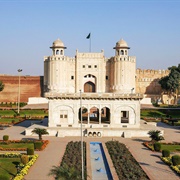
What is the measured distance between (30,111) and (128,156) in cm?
2584

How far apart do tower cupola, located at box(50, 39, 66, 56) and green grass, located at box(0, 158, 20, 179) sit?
31347mm

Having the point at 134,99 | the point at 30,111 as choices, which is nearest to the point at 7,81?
the point at 30,111

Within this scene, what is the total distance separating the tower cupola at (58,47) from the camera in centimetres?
4681

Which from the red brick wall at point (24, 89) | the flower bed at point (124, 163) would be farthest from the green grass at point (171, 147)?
the red brick wall at point (24, 89)

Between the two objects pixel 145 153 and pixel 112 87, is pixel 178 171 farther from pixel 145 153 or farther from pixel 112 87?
pixel 112 87

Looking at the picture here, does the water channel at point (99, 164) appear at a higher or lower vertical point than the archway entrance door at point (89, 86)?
lower

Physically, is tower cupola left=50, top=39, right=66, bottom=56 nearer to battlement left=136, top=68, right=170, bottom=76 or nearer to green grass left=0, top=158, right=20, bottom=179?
battlement left=136, top=68, right=170, bottom=76

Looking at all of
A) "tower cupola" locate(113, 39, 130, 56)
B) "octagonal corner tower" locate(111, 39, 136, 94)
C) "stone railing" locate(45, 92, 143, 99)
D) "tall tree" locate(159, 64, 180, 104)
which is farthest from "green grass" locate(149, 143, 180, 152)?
"tall tree" locate(159, 64, 180, 104)

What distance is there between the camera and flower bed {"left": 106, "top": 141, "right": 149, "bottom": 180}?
14.1 metres

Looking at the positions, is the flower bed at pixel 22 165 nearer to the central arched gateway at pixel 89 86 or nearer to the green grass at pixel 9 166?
the green grass at pixel 9 166

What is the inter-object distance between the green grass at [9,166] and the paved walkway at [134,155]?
30.6 inches

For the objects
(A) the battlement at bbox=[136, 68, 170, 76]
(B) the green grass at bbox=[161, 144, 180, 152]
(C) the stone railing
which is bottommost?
(B) the green grass at bbox=[161, 144, 180, 152]

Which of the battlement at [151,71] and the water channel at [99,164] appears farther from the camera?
the battlement at [151,71]

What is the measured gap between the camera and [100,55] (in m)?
49.9
